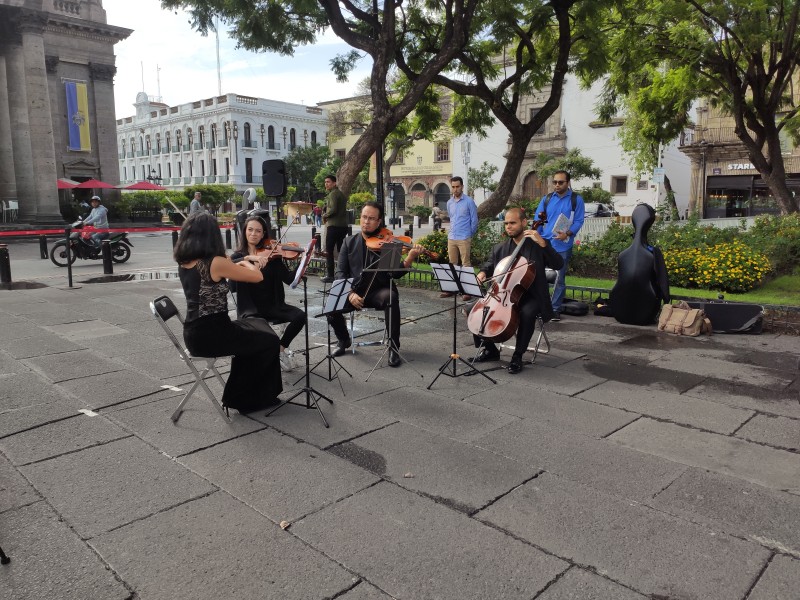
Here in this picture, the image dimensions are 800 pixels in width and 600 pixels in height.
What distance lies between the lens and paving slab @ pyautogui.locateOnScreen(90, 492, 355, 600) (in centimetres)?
270

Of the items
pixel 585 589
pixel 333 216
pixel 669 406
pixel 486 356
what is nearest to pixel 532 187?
pixel 333 216

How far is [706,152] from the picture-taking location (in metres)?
34.7

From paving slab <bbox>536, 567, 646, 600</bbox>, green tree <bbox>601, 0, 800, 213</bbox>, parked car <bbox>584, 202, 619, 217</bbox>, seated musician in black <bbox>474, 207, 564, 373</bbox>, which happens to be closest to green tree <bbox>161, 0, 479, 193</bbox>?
green tree <bbox>601, 0, 800, 213</bbox>

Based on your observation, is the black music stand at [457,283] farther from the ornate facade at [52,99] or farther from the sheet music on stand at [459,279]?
the ornate facade at [52,99]

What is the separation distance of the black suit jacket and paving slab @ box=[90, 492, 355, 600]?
11.9ft

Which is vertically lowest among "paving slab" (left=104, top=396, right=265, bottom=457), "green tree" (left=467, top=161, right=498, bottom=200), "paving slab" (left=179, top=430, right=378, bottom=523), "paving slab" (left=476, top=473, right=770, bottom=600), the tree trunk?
"paving slab" (left=179, top=430, right=378, bottom=523)

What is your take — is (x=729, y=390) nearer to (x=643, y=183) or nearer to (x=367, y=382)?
(x=367, y=382)

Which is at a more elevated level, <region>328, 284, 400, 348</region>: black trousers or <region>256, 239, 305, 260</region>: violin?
<region>256, 239, 305, 260</region>: violin

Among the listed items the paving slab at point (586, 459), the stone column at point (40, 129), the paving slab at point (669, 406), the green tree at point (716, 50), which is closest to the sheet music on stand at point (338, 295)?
the paving slab at point (586, 459)

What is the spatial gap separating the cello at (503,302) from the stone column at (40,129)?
2896 cm

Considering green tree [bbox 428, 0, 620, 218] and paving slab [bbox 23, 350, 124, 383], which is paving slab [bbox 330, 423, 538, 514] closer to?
paving slab [bbox 23, 350, 124, 383]

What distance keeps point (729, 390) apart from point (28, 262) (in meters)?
17.2

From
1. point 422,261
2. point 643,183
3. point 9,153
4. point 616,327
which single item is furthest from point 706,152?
point 9,153

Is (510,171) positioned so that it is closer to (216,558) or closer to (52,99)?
(216,558)
